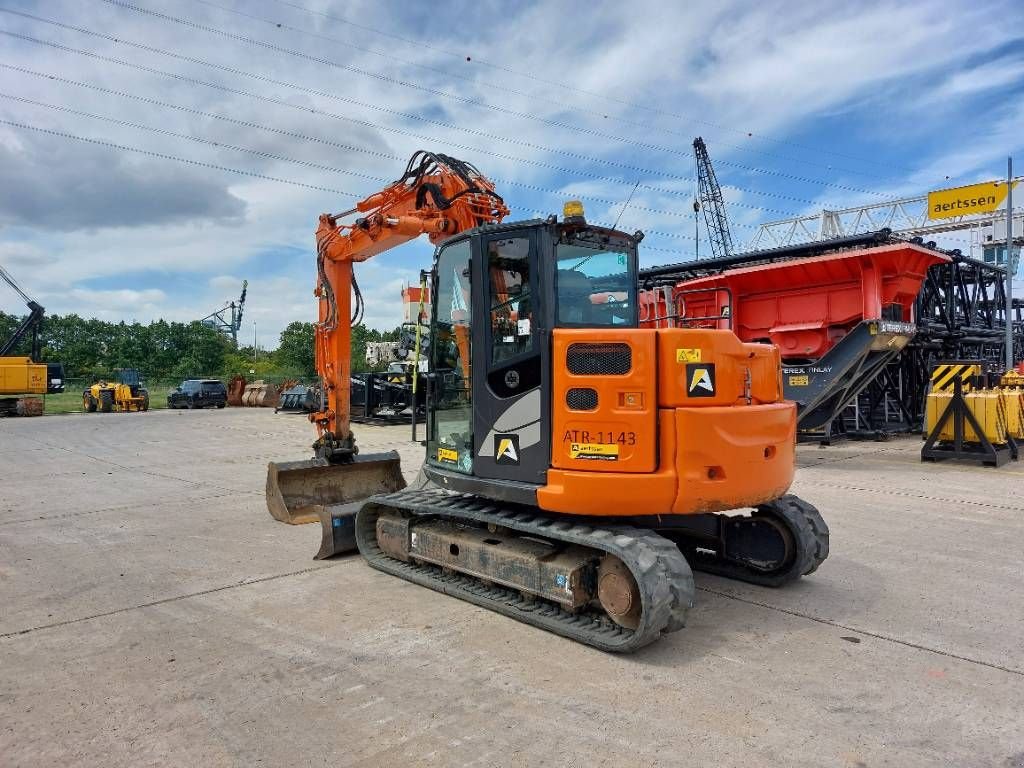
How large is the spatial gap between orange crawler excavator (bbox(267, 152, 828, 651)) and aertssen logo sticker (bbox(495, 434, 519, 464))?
0.03ft

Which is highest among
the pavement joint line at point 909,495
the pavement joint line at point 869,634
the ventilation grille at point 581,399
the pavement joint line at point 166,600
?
the ventilation grille at point 581,399

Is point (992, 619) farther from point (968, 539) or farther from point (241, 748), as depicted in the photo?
point (241, 748)

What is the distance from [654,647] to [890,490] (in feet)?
22.9

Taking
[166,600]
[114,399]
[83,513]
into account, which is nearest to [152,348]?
[114,399]

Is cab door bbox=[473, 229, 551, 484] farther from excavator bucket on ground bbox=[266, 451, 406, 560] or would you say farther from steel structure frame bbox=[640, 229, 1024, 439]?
steel structure frame bbox=[640, 229, 1024, 439]

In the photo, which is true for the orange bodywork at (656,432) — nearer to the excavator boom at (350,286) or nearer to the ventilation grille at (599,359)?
the ventilation grille at (599,359)

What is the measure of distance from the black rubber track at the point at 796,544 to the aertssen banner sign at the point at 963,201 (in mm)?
30096

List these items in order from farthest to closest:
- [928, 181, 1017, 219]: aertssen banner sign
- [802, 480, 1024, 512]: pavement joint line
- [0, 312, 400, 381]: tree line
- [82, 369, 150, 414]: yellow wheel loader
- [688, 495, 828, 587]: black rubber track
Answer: [0, 312, 400, 381]: tree line → [82, 369, 150, 414]: yellow wheel loader → [928, 181, 1017, 219]: aertssen banner sign → [802, 480, 1024, 512]: pavement joint line → [688, 495, 828, 587]: black rubber track

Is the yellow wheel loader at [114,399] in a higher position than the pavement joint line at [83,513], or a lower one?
higher

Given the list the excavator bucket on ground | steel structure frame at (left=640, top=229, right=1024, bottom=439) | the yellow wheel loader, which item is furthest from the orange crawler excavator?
the yellow wheel loader

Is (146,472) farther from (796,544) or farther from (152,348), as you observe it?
(152,348)

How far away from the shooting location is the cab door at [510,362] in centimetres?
482

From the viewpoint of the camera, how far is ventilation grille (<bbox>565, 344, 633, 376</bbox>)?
14.9 ft

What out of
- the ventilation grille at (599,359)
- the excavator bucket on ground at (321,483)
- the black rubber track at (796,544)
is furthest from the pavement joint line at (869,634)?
the excavator bucket on ground at (321,483)
